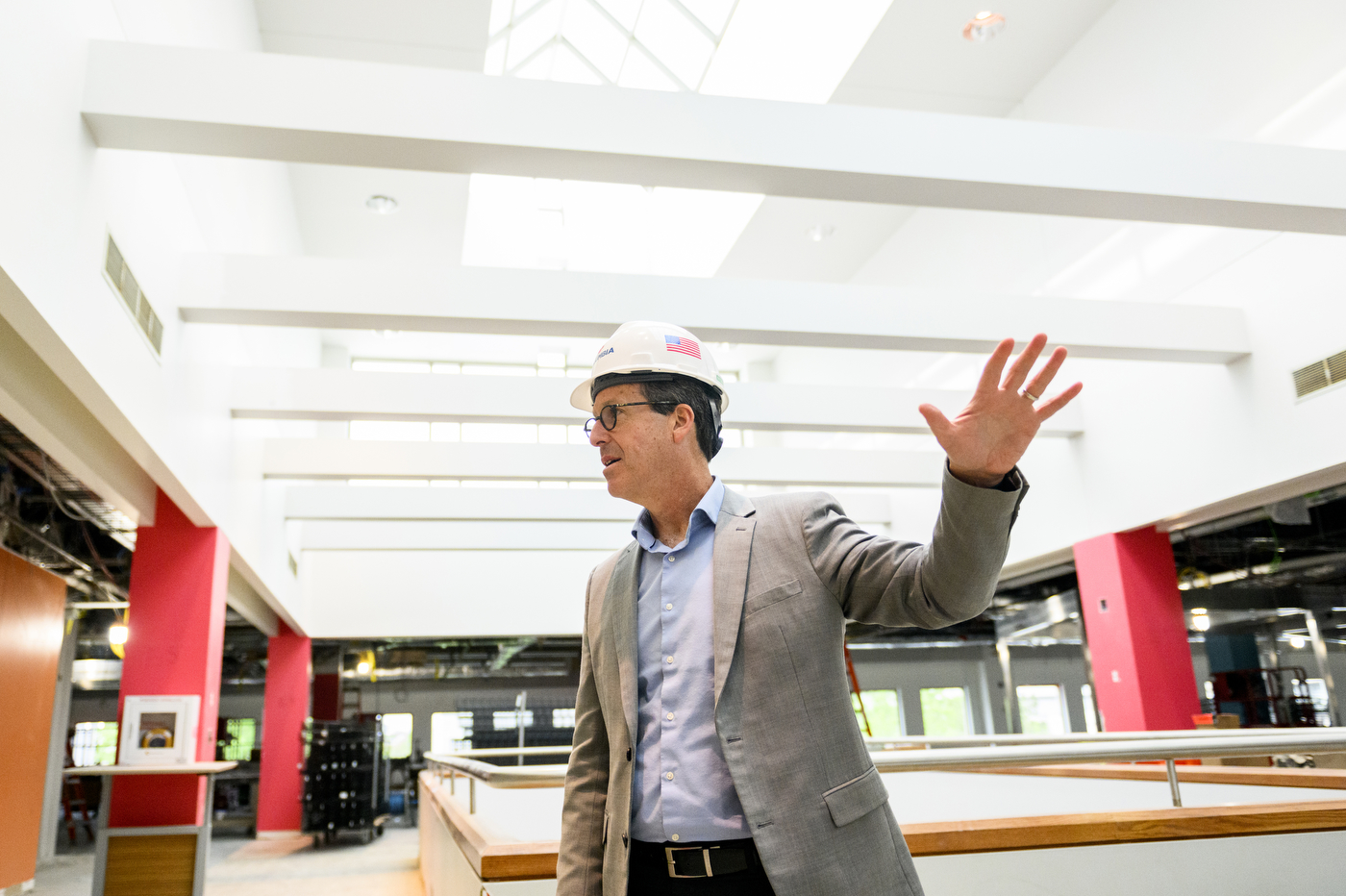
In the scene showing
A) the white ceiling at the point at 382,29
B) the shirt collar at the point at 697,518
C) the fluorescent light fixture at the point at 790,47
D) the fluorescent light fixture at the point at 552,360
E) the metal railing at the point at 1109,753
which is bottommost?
the metal railing at the point at 1109,753

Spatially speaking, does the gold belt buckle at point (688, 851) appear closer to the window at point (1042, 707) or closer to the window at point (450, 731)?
the window at point (450, 731)

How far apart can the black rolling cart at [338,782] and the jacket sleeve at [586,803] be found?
1057cm

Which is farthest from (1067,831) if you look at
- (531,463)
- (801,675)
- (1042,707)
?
(1042,707)

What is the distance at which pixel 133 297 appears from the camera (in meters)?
4.82

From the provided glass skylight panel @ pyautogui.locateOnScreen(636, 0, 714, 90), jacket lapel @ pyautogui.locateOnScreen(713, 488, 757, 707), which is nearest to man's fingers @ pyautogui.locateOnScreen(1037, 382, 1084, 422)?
jacket lapel @ pyautogui.locateOnScreen(713, 488, 757, 707)

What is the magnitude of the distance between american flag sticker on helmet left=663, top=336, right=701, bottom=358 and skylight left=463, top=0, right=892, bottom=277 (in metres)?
6.21

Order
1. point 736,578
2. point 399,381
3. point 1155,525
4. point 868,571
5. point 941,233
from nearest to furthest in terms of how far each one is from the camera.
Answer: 1. point 868,571
2. point 736,578
3. point 399,381
4. point 1155,525
5. point 941,233

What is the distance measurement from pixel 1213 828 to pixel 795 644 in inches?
54.7

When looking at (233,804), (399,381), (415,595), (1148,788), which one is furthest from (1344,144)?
(233,804)

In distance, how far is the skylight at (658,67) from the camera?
8.88m

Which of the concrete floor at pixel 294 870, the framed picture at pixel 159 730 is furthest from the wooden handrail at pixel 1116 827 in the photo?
the concrete floor at pixel 294 870

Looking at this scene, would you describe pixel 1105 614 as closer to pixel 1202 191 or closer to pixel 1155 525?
pixel 1155 525

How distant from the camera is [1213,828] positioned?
6.99 ft

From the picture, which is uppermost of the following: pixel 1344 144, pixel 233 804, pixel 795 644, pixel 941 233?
pixel 941 233
